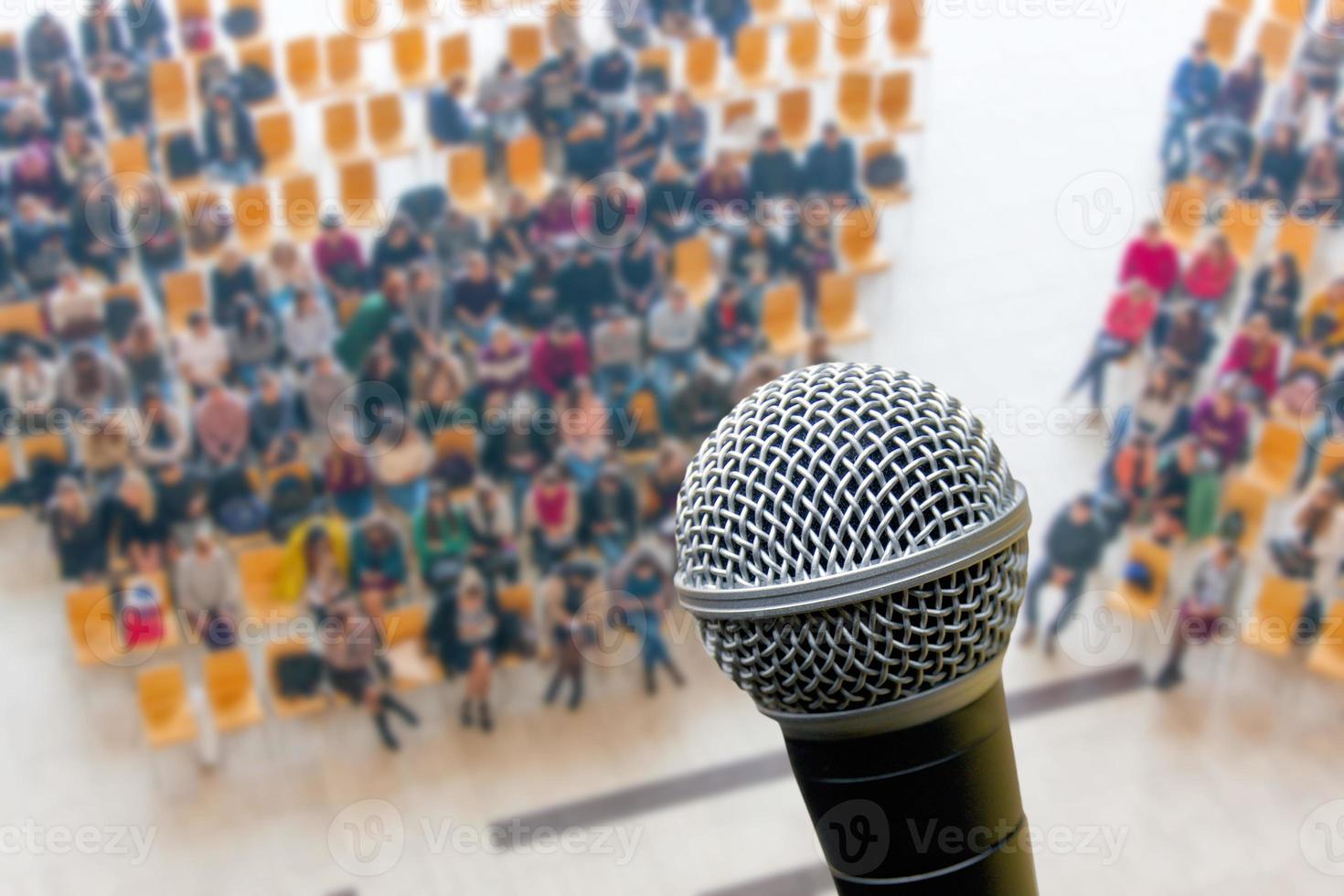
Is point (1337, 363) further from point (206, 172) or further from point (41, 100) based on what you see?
point (41, 100)

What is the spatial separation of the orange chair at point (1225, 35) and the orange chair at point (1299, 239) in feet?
4.13

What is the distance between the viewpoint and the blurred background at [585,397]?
246 inches

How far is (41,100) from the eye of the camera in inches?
301

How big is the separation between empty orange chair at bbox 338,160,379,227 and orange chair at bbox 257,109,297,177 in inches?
16.0

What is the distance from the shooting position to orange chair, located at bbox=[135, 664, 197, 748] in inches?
249

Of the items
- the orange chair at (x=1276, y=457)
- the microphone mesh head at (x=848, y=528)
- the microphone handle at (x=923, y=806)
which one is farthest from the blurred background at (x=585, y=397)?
the microphone mesh head at (x=848, y=528)

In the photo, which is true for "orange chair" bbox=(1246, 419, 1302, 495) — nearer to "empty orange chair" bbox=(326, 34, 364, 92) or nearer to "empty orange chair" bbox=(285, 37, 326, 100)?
"empty orange chair" bbox=(326, 34, 364, 92)


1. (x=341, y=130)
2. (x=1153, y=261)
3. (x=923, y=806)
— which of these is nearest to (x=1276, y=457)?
(x=1153, y=261)

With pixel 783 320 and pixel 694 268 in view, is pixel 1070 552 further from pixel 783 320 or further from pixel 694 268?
pixel 694 268

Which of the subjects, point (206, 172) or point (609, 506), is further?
point (206, 172)

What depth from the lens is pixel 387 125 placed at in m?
7.91

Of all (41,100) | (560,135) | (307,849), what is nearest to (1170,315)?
(560,135)

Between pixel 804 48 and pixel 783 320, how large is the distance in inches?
73.6

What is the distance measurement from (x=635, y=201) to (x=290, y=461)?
7.86 feet
